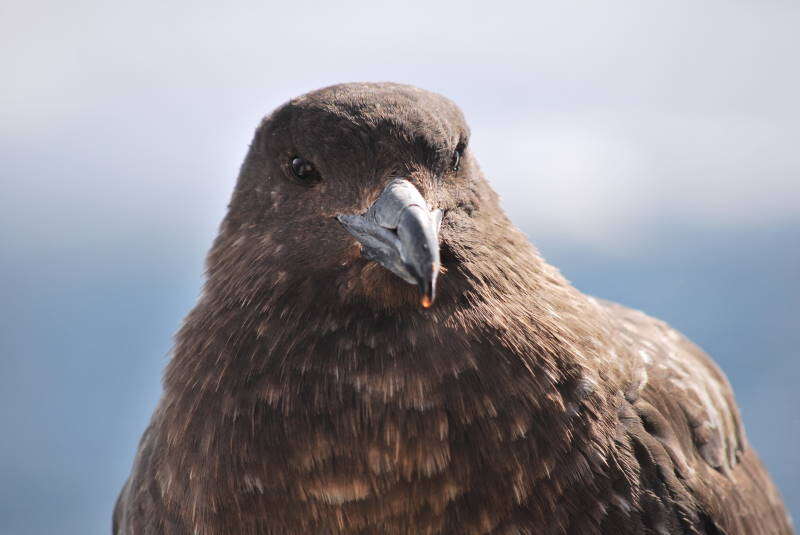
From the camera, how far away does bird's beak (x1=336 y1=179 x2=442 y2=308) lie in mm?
2311

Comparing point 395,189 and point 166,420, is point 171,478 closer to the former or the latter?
point 166,420

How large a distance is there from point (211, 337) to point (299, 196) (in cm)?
51

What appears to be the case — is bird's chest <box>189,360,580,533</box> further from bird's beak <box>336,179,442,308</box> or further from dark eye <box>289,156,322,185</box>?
dark eye <box>289,156,322,185</box>

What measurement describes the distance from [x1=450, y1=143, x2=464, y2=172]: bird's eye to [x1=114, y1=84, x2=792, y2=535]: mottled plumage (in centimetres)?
3

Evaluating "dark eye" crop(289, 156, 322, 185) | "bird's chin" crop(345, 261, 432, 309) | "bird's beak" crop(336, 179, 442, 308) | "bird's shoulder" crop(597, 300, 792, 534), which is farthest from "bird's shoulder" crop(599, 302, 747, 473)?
"dark eye" crop(289, 156, 322, 185)

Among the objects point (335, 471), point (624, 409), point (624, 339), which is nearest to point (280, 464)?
point (335, 471)

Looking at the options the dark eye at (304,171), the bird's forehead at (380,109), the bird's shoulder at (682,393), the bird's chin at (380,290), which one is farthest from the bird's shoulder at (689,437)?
the dark eye at (304,171)

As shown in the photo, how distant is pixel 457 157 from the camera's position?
292 cm

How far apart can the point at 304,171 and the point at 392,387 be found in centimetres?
74

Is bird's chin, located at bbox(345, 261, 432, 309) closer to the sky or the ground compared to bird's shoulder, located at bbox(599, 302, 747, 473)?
closer to the sky

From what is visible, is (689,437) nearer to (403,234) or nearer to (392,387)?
(392,387)

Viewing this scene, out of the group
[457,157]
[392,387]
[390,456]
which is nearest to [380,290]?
[392,387]

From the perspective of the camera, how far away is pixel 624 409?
2.75m

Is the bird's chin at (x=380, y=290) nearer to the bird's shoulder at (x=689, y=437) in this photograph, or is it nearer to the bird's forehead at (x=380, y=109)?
the bird's forehead at (x=380, y=109)
